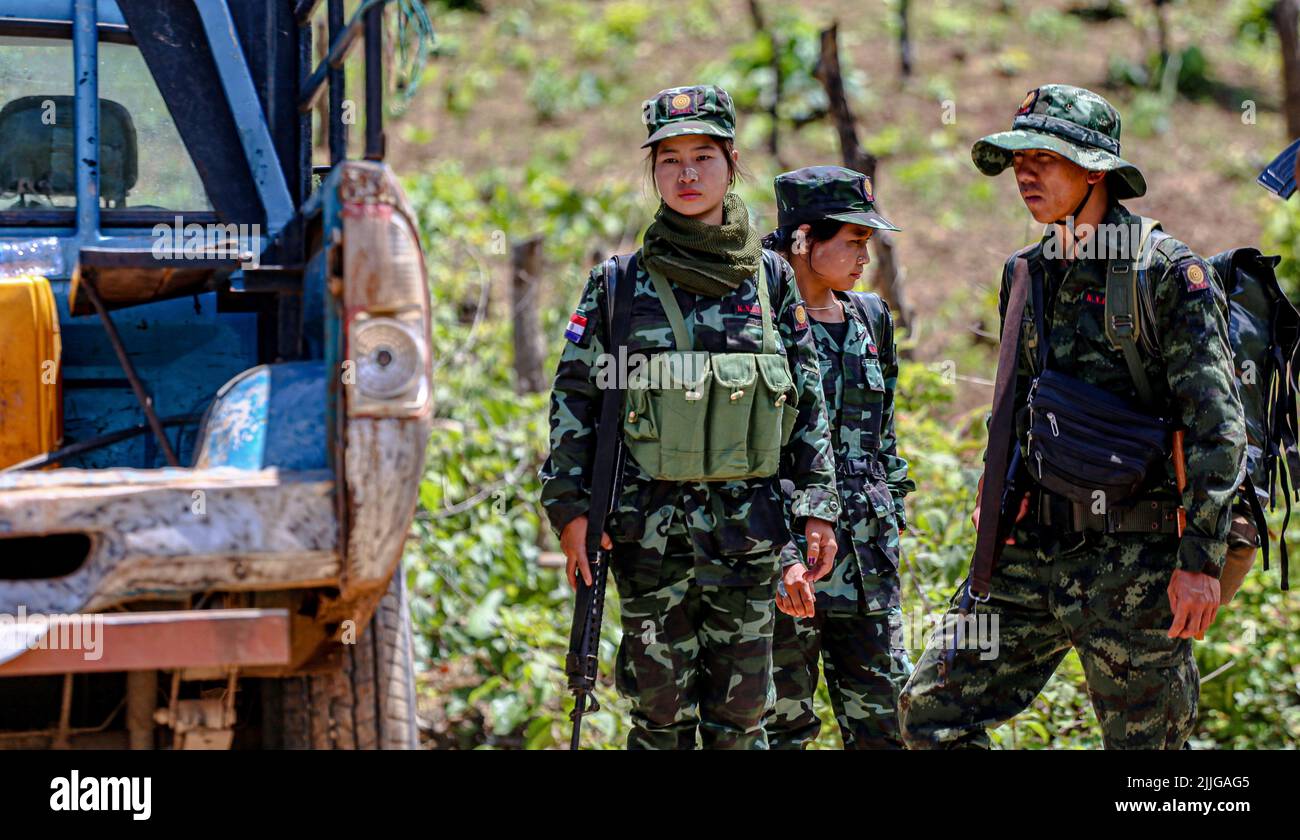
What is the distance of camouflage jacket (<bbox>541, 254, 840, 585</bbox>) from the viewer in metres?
4.05

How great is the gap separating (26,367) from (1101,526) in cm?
268

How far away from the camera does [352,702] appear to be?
3809 millimetres

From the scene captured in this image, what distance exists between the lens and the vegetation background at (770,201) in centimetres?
587

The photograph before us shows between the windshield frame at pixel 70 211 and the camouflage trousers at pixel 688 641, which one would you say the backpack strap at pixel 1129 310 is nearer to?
the camouflage trousers at pixel 688 641

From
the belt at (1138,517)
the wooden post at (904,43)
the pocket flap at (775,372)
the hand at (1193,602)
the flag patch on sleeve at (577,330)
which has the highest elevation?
the wooden post at (904,43)

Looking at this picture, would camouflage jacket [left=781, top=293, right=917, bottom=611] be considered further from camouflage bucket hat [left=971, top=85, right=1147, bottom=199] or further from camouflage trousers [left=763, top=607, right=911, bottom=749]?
camouflage bucket hat [left=971, top=85, right=1147, bottom=199]

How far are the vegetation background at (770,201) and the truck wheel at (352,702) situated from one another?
5.82ft

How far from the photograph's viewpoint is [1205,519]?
3.69 m

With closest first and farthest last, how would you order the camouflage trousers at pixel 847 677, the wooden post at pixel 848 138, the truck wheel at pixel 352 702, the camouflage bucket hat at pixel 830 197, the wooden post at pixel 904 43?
the truck wheel at pixel 352 702
the camouflage trousers at pixel 847 677
the camouflage bucket hat at pixel 830 197
the wooden post at pixel 848 138
the wooden post at pixel 904 43

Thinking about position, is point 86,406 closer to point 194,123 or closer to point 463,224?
point 194,123

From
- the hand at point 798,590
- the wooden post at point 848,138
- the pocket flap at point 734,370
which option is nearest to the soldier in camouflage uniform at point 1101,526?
the hand at point 798,590

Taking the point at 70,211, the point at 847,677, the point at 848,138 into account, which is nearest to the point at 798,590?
the point at 847,677

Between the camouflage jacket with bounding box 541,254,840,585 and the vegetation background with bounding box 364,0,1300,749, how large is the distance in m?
1.20

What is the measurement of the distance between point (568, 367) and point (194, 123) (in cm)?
131
